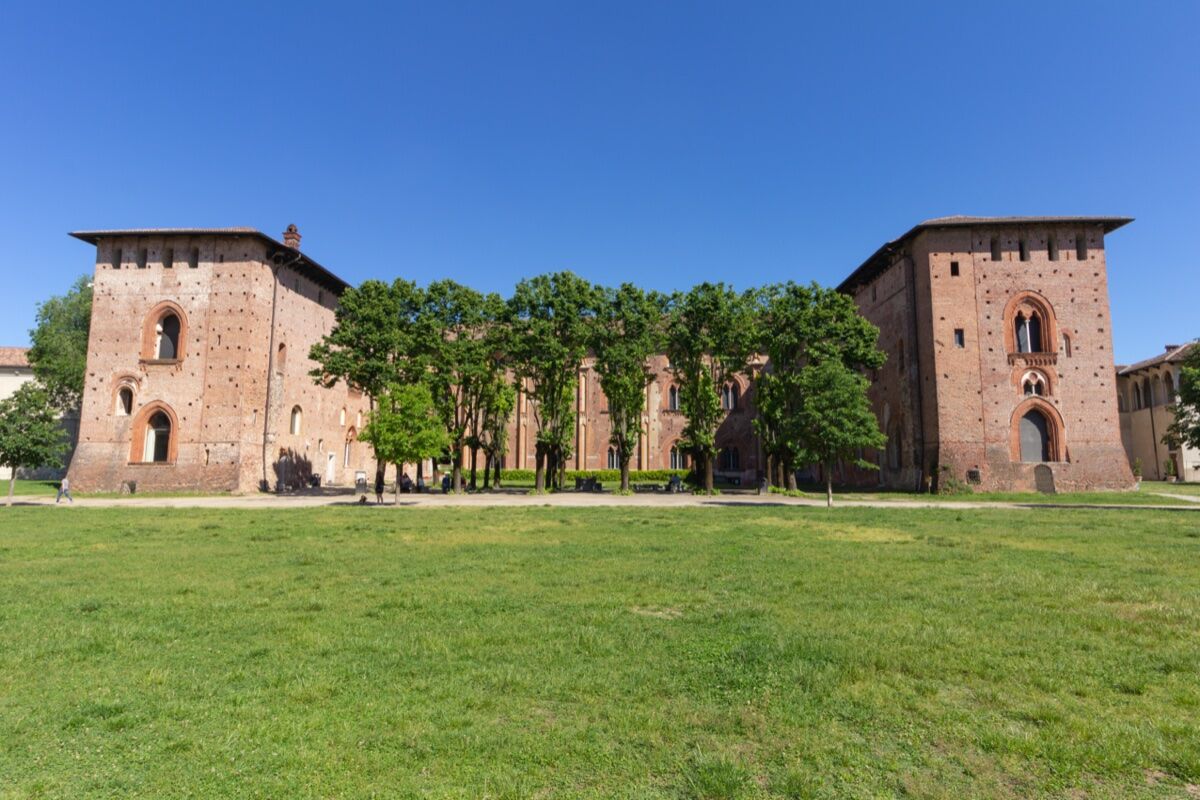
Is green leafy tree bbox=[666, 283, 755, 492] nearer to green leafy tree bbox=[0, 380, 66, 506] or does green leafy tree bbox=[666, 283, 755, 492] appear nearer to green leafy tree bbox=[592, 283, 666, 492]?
green leafy tree bbox=[592, 283, 666, 492]

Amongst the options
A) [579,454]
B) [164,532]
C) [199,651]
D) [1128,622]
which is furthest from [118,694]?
[579,454]

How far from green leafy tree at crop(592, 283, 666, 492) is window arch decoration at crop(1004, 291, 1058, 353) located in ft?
63.8

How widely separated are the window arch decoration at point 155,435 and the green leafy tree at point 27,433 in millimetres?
9767

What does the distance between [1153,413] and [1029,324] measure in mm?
29697

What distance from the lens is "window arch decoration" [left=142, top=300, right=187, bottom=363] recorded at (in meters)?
37.5

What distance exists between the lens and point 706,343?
1407 inches

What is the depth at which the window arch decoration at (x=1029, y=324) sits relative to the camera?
120 feet

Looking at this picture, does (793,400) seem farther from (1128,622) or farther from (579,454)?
(1128,622)

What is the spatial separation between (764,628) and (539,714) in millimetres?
3083

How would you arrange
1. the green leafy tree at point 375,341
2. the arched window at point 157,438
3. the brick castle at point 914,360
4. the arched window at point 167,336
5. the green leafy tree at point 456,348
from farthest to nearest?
1. the arched window at point 167,336
2. the arched window at point 157,438
3. the brick castle at point 914,360
4. the green leafy tree at point 456,348
5. the green leafy tree at point 375,341

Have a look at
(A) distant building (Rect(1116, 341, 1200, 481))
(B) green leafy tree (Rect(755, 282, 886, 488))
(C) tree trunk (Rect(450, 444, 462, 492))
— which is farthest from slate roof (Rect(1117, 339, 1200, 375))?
(C) tree trunk (Rect(450, 444, 462, 492))

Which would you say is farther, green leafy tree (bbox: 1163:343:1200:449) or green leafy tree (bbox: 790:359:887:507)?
green leafy tree (bbox: 790:359:887:507)

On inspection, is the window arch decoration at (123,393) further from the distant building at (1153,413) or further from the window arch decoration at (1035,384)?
the distant building at (1153,413)

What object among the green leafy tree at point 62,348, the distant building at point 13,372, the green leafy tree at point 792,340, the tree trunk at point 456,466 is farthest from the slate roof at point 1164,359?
the distant building at point 13,372
